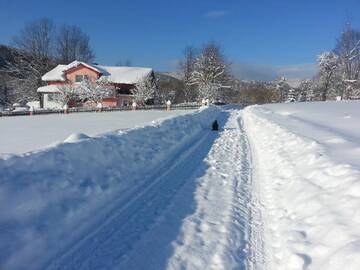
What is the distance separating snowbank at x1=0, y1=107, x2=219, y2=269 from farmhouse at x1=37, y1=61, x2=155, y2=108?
5015 cm

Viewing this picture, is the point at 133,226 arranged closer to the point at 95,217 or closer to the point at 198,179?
the point at 95,217

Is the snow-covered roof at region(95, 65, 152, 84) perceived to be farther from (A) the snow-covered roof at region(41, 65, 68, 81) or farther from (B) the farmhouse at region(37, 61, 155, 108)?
(A) the snow-covered roof at region(41, 65, 68, 81)

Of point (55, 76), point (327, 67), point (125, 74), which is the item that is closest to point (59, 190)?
point (125, 74)

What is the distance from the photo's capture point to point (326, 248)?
13.6 feet

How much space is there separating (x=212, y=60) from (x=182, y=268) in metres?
67.3

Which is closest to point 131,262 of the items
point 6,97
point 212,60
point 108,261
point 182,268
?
point 108,261

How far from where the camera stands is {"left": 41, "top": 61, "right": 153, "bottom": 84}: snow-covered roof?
58.2 m

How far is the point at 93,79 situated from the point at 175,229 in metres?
55.2

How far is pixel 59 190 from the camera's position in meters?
5.30

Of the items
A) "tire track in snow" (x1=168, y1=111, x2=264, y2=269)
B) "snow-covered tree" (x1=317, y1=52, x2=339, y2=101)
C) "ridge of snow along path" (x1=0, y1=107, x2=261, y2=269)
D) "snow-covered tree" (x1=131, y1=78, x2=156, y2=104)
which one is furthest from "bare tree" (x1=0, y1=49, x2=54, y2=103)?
"tire track in snow" (x1=168, y1=111, x2=264, y2=269)

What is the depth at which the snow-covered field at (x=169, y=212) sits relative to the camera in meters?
4.13

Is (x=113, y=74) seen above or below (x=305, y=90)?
above

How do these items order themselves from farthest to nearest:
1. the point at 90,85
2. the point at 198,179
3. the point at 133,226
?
the point at 90,85 < the point at 198,179 < the point at 133,226

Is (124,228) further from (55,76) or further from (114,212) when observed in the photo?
(55,76)
